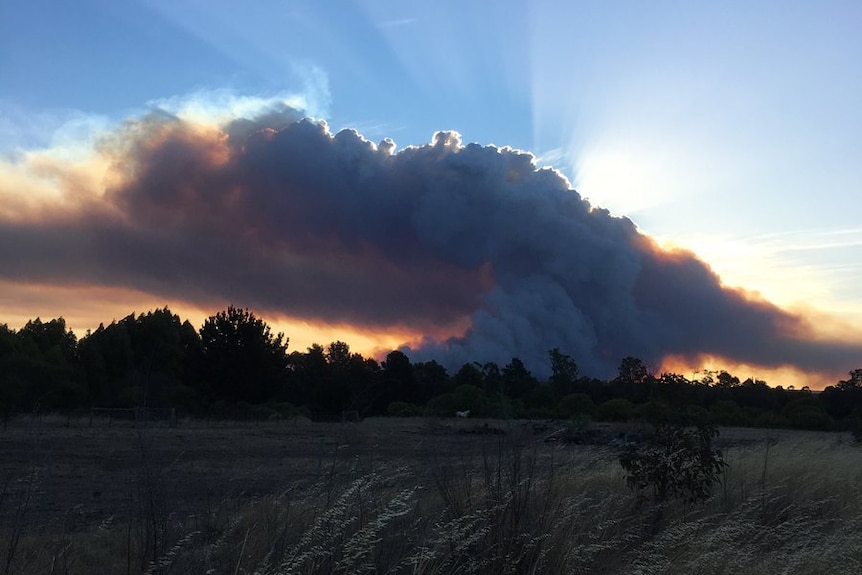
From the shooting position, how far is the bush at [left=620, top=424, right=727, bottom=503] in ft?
32.4

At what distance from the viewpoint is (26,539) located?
8320mm

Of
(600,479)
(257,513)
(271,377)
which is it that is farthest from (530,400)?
(257,513)

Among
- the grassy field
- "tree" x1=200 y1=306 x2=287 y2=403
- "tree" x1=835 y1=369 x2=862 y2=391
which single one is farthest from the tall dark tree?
the grassy field

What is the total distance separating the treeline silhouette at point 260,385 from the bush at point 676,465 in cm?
3313

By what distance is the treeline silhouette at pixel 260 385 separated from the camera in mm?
54469

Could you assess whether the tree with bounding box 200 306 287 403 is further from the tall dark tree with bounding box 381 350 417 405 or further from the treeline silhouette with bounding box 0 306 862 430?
the tall dark tree with bounding box 381 350 417 405

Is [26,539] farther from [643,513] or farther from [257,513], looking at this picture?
[643,513]

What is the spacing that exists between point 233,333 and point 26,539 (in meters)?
63.8

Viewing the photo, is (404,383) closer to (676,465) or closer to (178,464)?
(178,464)

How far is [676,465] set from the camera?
989cm

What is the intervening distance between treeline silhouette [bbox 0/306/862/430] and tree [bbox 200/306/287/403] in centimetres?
9

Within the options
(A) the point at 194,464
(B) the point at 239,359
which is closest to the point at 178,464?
(A) the point at 194,464

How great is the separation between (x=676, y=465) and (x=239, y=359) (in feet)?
206

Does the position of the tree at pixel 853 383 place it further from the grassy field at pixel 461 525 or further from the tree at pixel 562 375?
the grassy field at pixel 461 525
